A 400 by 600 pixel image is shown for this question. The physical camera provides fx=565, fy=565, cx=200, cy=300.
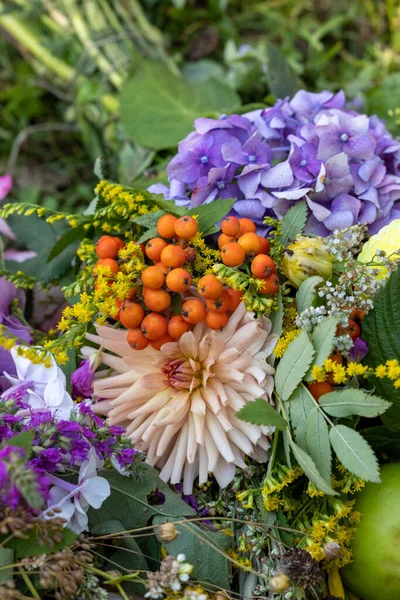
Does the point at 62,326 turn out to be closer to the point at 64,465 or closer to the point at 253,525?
the point at 64,465

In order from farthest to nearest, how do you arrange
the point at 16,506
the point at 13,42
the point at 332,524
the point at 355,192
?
the point at 13,42, the point at 355,192, the point at 332,524, the point at 16,506

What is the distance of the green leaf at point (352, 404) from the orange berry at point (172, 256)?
25 centimetres

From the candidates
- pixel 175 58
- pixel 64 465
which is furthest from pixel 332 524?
pixel 175 58

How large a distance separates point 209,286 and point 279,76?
61cm

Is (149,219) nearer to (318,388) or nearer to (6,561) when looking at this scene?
(318,388)

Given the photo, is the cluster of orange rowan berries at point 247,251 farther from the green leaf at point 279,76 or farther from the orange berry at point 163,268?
the green leaf at point 279,76

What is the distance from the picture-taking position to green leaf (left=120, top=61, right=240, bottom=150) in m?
1.16

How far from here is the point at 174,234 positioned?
0.76m

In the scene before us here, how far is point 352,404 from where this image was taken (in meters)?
0.67

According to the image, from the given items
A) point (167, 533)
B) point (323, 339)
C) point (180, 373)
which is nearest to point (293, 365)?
point (323, 339)

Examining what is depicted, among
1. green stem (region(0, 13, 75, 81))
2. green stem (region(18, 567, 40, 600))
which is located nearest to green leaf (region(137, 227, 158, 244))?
green stem (region(18, 567, 40, 600))

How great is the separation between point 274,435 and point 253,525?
118 millimetres

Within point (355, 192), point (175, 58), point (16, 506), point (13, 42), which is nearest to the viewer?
point (16, 506)

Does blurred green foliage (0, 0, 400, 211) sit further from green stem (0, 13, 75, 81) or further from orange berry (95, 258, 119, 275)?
orange berry (95, 258, 119, 275)
